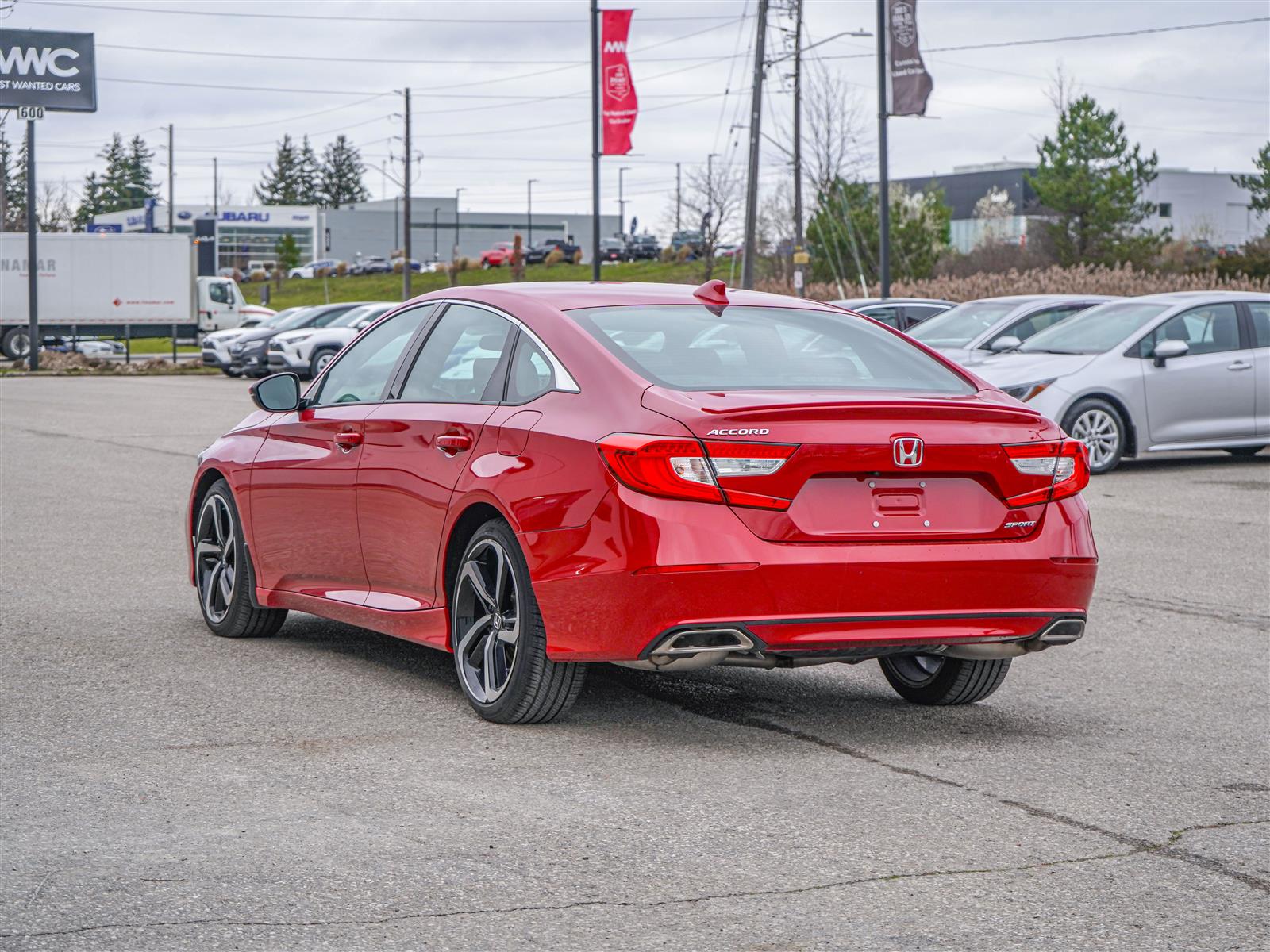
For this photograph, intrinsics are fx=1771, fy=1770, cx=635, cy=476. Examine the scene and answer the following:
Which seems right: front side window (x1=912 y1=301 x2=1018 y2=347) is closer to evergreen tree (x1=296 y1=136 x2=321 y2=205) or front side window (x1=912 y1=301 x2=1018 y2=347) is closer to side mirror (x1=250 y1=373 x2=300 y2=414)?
side mirror (x1=250 y1=373 x2=300 y2=414)

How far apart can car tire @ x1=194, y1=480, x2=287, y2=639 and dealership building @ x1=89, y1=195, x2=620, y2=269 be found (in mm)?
122875

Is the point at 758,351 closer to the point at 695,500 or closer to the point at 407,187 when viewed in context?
the point at 695,500

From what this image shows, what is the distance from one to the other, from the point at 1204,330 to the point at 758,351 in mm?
11498

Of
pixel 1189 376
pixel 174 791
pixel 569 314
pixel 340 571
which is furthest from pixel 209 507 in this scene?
pixel 1189 376

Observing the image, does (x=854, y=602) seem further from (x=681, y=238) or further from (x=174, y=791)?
(x=681, y=238)

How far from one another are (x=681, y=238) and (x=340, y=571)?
315ft

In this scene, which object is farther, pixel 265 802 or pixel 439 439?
pixel 439 439

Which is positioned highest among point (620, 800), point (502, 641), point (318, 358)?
point (318, 358)

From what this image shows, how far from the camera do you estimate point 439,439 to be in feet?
20.2

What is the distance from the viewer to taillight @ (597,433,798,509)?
207 inches

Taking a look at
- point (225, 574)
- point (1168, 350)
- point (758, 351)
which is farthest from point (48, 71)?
point (758, 351)

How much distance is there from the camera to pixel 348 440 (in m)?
6.80

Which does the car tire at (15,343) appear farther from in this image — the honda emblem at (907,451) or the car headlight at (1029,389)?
the honda emblem at (907,451)

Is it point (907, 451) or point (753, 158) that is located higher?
point (753, 158)
